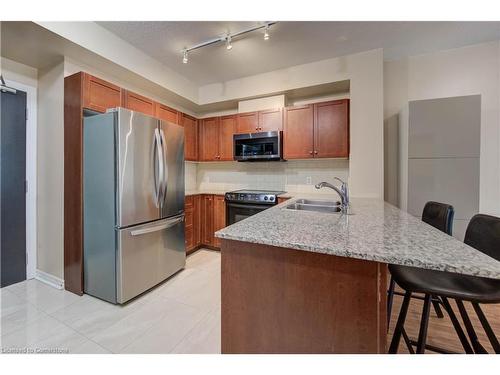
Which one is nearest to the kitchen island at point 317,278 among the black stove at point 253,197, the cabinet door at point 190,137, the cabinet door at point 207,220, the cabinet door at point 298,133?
the black stove at point 253,197

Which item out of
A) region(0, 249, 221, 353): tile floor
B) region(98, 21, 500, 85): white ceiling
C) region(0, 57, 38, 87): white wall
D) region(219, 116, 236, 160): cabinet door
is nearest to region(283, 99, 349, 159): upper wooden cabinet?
region(98, 21, 500, 85): white ceiling

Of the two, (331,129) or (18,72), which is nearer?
(18,72)

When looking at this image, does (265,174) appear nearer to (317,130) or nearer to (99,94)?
(317,130)

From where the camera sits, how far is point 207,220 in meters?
3.55

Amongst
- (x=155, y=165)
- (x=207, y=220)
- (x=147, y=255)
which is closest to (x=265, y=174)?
(x=207, y=220)

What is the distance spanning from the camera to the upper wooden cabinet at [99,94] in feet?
7.03

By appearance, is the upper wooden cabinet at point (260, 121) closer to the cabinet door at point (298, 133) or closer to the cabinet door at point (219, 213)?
the cabinet door at point (298, 133)

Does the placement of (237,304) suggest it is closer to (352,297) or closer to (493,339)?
(352,297)

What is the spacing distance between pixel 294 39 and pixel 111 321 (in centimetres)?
329

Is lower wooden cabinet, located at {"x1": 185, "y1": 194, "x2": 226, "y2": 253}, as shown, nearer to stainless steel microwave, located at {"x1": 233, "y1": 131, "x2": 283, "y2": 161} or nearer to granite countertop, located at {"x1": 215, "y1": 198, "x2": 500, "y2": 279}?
stainless steel microwave, located at {"x1": 233, "y1": 131, "x2": 283, "y2": 161}

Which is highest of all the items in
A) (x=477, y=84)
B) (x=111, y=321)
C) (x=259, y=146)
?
(x=477, y=84)

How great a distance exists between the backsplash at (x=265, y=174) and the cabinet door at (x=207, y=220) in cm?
61

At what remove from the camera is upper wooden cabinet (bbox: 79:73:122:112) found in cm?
214

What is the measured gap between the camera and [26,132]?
247cm
